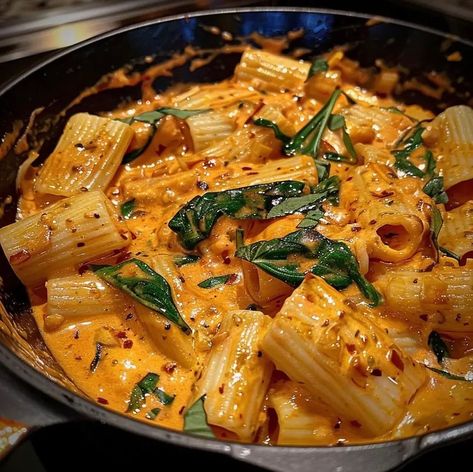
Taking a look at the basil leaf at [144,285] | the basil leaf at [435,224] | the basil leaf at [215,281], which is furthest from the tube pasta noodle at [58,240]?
the basil leaf at [435,224]

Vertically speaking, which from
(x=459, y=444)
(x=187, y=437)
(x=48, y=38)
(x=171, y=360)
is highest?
(x=48, y=38)

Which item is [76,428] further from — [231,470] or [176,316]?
[176,316]

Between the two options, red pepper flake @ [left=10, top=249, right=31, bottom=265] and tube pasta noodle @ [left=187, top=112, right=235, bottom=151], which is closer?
red pepper flake @ [left=10, top=249, right=31, bottom=265]

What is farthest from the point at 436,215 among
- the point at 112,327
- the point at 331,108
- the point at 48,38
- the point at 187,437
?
the point at 48,38

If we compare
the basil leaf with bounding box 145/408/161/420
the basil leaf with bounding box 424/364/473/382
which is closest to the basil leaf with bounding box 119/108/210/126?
the basil leaf with bounding box 145/408/161/420

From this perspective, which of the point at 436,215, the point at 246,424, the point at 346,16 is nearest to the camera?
the point at 246,424

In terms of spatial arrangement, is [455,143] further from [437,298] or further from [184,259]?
[184,259]

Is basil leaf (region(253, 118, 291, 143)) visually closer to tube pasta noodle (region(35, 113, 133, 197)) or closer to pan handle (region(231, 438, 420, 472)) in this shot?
tube pasta noodle (region(35, 113, 133, 197))
